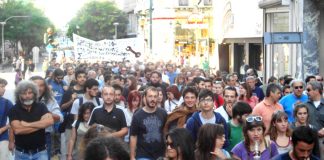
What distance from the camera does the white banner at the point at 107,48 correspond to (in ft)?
101

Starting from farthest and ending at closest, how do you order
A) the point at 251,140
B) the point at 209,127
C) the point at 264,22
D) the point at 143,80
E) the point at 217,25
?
the point at 217,25 < the point at 264,22 < the point at 143,80 < the point at 251,140 < the point at 209,127

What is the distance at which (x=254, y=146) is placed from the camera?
7082mm

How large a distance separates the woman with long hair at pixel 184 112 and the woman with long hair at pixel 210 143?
248 centimetres

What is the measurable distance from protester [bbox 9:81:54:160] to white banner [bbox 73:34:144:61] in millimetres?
21698

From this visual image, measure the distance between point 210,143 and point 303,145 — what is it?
0.93 meters

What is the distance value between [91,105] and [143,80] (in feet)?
→ 31.0

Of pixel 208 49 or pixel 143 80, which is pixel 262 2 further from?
pixel 208 49

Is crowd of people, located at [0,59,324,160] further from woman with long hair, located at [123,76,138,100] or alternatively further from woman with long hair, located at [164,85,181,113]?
woman with long hair, located at [123,76,138,100]

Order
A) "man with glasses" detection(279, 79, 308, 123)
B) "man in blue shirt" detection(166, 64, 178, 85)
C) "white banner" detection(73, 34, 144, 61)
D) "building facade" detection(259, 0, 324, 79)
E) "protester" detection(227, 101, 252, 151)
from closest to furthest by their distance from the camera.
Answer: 1. "protester" detection(227, 101, 252, 151)
2. "man with glasses" detection(279, 79, 308, 123)
3. "building facade" detection(259, 0, 324, 79)
4. "man in blue shirt" detection(166, 64, 178, 85)
5. "white banner" detection(73, 34, 144, 61)

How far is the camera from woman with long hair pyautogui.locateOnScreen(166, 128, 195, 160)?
237 inches

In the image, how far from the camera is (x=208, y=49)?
45750 millimetres

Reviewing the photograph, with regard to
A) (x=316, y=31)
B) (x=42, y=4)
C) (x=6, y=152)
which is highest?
(x=42, y=4)

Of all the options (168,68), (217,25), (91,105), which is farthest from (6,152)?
(217,25)

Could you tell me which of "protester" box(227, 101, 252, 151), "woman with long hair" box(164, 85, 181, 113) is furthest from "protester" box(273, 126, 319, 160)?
"woman with long hair" box(164, 85, 181, 113)
